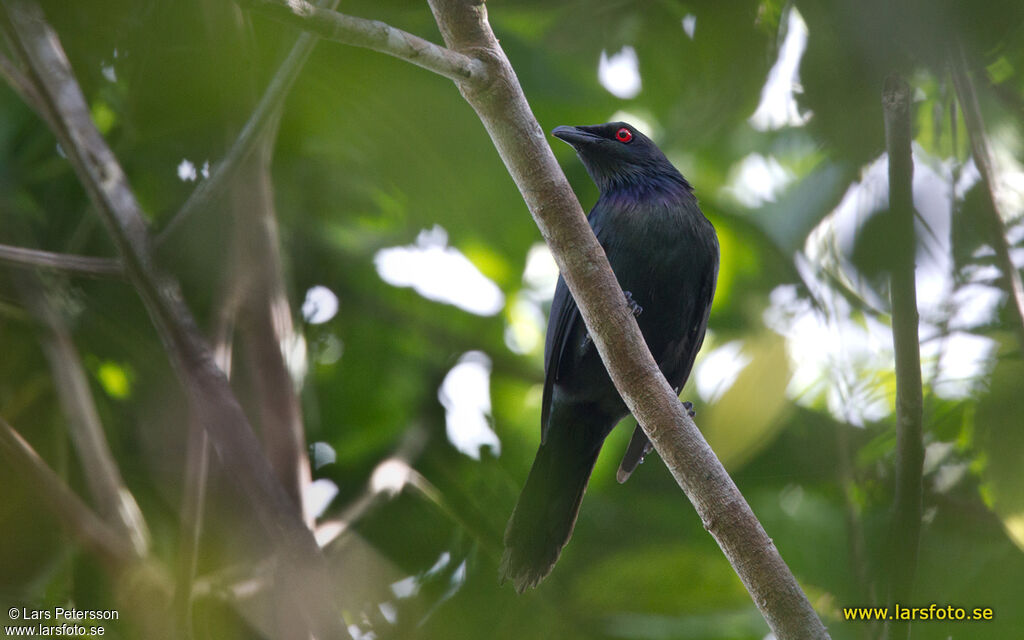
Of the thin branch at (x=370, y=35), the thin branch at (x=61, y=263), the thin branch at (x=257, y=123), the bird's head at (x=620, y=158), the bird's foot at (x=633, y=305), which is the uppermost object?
the bird's head at (x=620, y=158)

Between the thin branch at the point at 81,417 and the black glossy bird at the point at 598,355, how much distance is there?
1.72 m

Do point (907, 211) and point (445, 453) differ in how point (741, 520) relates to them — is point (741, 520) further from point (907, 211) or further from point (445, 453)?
point (445, 453)

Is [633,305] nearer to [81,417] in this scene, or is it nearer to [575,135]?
[575,135]

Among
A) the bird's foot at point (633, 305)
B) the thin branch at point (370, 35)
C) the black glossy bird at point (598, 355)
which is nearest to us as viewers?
the thin branch at point (370, 35)

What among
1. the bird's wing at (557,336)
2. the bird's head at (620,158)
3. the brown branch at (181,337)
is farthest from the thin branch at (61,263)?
the bird's head at (620,158)

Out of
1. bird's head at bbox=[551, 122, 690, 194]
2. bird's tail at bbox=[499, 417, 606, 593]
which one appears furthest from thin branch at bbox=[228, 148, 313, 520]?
bird's head at bbox=[551, 122, 690, 194]

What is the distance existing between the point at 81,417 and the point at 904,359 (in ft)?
11.1

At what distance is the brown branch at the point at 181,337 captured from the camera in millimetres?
3490

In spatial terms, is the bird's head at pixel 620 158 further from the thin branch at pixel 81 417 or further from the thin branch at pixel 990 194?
the thin branch at pixel 81 417

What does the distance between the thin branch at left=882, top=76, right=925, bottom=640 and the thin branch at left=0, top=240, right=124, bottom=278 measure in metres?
2.81

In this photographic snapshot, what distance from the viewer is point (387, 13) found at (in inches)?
160

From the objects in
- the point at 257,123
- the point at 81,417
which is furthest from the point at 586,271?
the point at 81,417

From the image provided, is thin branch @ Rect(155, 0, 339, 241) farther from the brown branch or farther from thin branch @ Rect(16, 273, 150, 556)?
thin branch @ Rect(16, 273, 150, 556)

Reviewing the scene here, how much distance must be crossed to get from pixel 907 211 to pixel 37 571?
4211 millimetres
